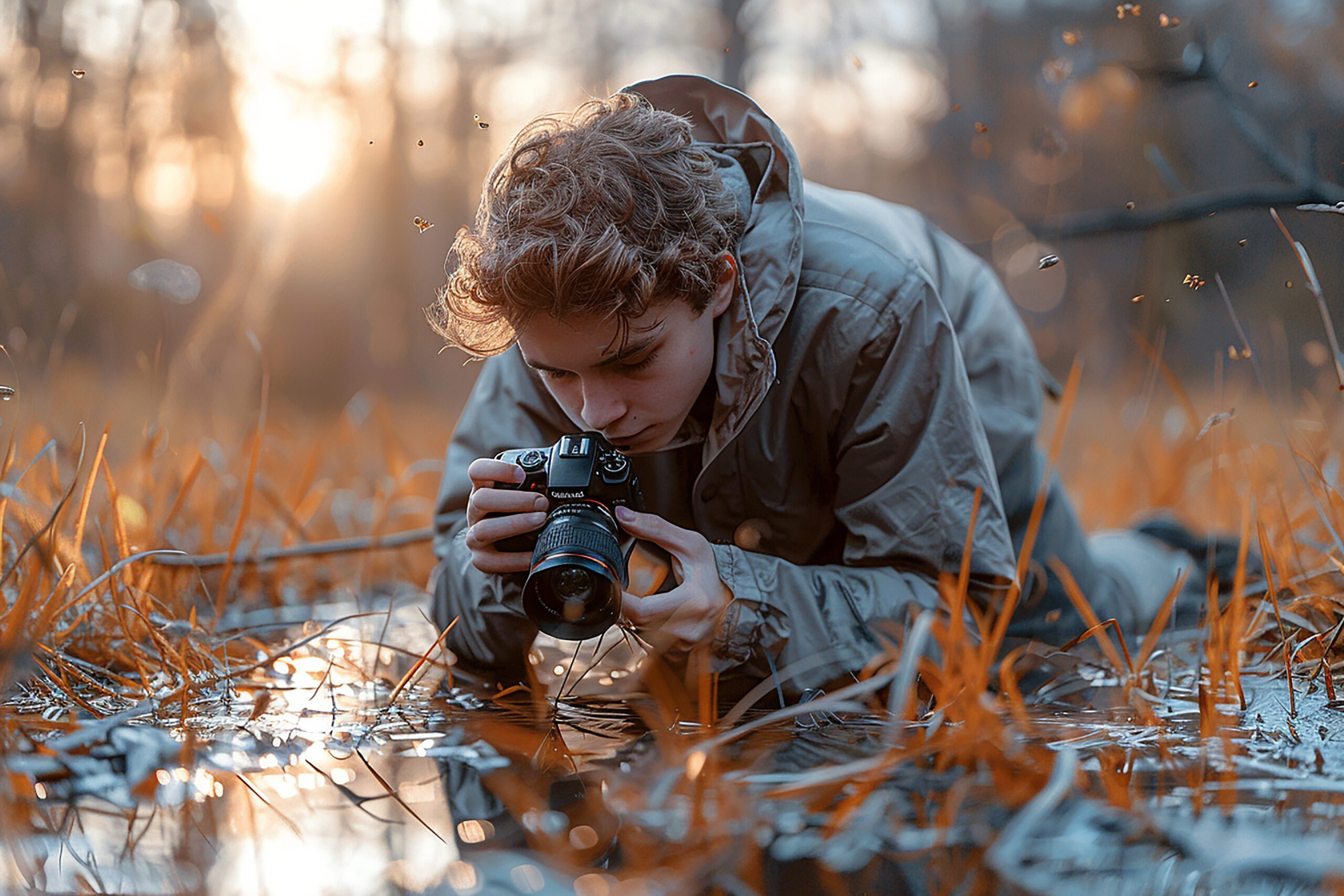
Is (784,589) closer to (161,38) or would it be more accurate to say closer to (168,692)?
(168,692)

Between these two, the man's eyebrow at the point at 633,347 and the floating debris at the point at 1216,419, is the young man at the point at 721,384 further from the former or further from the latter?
the floating debris at the point at 1216,419

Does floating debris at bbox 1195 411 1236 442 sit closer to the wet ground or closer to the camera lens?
the wet ground

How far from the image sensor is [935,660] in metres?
1.25

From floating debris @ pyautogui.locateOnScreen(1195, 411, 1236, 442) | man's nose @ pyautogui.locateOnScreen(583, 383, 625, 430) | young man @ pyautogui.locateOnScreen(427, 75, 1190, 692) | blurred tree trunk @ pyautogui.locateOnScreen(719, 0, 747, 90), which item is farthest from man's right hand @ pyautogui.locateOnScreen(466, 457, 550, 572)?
blurred tree trunk @ pyautogui.locateOnScreen(719, 0, 747, 90)

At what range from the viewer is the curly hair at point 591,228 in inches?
43.7

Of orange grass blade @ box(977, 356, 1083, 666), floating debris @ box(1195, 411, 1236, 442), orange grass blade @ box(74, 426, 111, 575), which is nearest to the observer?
orange grass blade @ box(977, 356, 1083, 666)

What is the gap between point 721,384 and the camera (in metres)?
1.22

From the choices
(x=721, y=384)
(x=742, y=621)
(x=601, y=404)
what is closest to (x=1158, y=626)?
(x=742, y=621)

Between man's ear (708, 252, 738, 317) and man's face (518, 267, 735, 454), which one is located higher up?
man's ear (708, 252, 738, 317)

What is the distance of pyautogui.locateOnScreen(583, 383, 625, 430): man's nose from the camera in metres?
1.16

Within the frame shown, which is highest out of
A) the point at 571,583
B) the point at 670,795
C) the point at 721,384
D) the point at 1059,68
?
the point at 1059,68

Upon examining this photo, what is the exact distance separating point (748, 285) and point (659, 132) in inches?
8.9

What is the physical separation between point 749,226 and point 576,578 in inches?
21.5

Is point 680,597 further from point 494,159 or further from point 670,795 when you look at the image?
point 494,159
